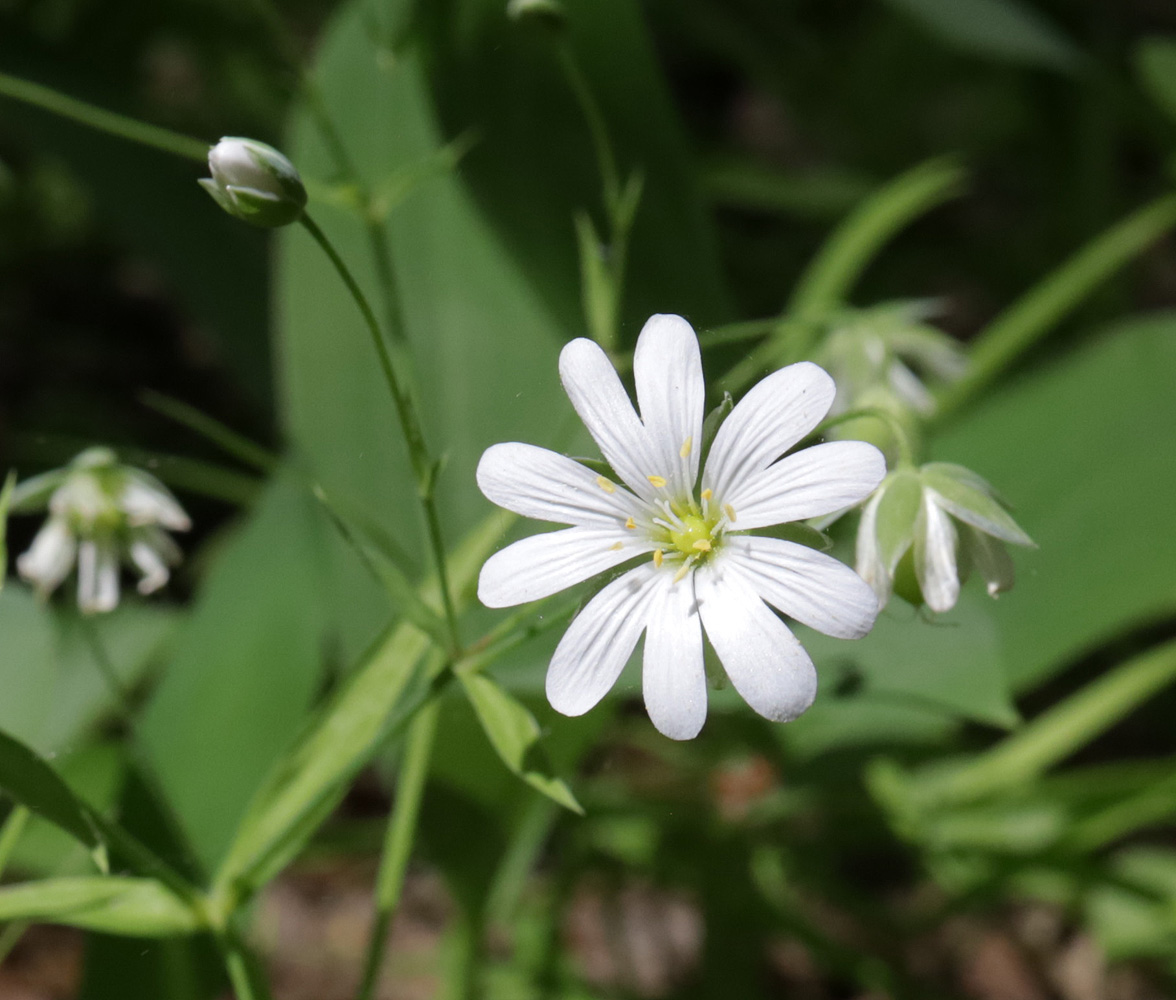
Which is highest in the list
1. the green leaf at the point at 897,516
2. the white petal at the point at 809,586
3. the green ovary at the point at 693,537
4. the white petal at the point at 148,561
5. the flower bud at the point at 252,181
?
the flower bud at the point at 252,181

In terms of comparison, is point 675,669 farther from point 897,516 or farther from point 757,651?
point 897,516

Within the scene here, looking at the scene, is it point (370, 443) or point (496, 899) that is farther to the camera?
point (496, 899)

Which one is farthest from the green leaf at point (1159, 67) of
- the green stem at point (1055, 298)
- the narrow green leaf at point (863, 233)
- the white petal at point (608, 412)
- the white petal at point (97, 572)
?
the white petal at point (97, 572)

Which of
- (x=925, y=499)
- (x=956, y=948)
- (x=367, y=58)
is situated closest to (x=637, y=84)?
(x=367, y=58)

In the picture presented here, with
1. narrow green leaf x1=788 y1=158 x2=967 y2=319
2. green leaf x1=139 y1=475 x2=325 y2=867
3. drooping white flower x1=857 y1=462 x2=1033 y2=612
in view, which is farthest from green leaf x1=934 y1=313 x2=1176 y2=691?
green leaf x1=139 y1=475 x2=325 y2=867

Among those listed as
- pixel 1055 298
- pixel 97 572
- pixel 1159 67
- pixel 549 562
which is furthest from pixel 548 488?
pixel 1159 67

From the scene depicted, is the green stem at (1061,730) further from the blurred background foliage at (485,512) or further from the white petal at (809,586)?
the white petal at (809,586)

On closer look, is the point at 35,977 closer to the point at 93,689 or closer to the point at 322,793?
the point at 93,689
